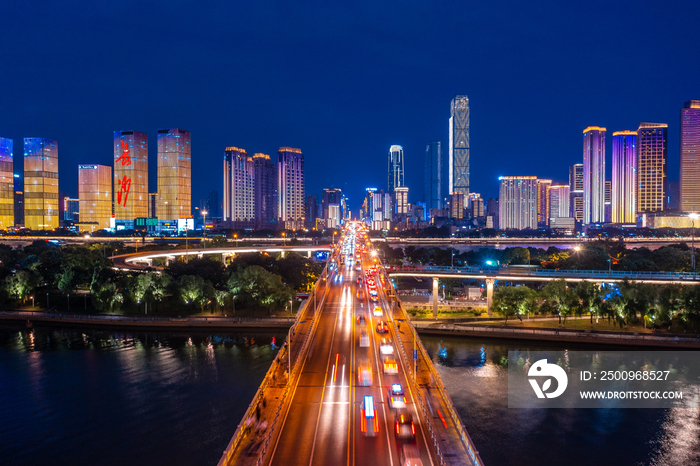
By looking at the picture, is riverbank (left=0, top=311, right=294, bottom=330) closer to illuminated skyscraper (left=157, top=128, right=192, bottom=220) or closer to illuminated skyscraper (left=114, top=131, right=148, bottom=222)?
illuminated skyscraper (left=157, top=128, right=192, bottom=220)

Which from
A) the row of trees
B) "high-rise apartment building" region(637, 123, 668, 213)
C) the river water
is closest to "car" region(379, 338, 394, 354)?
the river water

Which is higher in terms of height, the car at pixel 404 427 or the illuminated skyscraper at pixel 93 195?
the illuminated skyscraper at pixel 93 195

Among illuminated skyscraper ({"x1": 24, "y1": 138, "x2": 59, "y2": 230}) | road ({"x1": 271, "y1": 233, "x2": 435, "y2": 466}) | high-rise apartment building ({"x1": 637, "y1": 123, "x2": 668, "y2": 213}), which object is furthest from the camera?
high-rise apartment building ({"x1": 637, "y1": 123, "x2": 668, "y2": 213})

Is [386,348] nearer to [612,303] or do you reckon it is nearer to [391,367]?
[391,367]

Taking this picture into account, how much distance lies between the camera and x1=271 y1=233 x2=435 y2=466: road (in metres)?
14.0

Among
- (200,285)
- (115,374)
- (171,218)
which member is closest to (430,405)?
(115,374)

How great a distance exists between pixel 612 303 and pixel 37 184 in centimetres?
14631

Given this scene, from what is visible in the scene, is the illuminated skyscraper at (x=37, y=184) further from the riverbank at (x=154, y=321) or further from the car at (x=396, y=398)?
the car at (x=396, y=398)

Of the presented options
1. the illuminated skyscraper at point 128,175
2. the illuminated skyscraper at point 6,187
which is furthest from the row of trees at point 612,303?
the illuminated skyscraper at point 6,187

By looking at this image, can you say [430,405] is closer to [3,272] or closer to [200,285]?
[200,285]

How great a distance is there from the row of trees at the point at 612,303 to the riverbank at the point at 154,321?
2113 cm

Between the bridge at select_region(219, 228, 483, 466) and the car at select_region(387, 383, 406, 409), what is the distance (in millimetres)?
54

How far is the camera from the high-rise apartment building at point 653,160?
193875 mm

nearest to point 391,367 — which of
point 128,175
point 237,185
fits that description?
point 128,175
